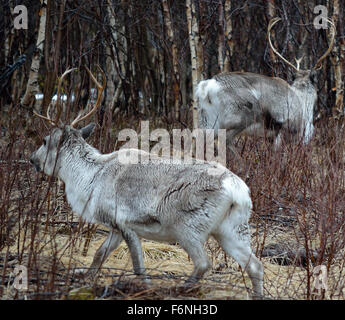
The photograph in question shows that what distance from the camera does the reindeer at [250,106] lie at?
755cm

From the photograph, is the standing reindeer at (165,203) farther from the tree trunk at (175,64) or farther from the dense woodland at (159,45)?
the tree trunk at (175,64)

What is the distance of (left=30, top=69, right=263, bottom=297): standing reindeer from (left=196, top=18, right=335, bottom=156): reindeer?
3.12 m

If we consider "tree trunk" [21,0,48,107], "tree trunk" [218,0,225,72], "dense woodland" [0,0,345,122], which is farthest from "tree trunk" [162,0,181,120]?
"tree trunk" [21,0,48,107]

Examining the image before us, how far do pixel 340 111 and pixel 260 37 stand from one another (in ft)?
23.4

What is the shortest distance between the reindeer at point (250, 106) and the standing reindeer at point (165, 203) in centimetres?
312

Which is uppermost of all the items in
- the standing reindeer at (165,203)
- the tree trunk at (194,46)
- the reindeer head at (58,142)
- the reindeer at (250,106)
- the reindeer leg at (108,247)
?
the tree trunk at (194,46)

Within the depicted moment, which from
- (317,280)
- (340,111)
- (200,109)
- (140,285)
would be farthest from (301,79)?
(140,285)

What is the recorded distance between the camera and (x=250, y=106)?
773cm

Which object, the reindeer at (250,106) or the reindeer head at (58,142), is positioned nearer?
the reindeer head at (58,142)

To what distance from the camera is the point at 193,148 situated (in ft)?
23.3

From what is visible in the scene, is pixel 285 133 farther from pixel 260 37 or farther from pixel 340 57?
pixel 260 37

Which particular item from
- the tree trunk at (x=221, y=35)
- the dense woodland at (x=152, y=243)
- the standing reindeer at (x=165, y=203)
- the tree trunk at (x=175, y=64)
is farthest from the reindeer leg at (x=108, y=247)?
the tree trunk at (x=221, y=35)

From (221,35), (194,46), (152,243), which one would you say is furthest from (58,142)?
(221,35)

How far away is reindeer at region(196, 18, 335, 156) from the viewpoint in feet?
24.8
